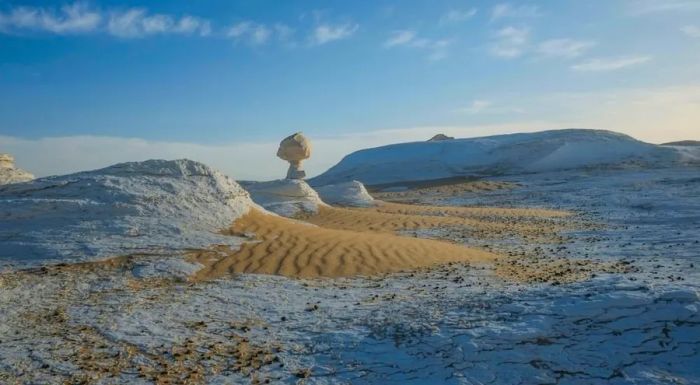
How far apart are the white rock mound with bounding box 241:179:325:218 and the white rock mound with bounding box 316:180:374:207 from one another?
3061mm

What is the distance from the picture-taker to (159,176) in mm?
12141

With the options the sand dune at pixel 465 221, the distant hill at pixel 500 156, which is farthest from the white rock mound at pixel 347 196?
the distant hill at pixel 500 156

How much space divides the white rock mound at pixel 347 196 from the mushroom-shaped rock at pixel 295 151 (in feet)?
7.59

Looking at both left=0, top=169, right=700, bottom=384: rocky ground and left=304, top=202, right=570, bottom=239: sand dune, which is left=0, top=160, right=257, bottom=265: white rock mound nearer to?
left=0, top=169, right=700, bottom=384: rocky ground

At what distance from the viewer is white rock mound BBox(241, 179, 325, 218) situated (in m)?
17.9

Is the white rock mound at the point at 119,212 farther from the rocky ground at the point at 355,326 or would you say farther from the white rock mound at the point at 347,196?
the white rock mound at the point at 347,196

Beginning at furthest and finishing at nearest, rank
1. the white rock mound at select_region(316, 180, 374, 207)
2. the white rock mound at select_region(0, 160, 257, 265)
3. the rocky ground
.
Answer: the white rock mound at select_region(316, 180, 374, 207) → the white rock mound at select_region(0, 160, 257, 265) → the rocky ground

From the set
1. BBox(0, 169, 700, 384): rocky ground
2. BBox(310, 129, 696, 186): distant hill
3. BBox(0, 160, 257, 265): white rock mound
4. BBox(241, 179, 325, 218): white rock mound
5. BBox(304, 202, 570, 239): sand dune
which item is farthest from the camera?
BBox(310, 129, 696, 186): distant hill

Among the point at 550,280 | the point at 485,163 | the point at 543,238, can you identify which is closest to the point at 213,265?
the point at 550,280

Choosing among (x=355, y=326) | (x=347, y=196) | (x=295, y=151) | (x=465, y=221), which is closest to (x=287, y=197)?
(x=347, y=196)

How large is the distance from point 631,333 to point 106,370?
14.6ft

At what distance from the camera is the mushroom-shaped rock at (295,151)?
85.7 ft

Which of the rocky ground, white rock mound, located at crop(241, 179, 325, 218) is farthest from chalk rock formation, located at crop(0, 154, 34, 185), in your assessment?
the rocky ground

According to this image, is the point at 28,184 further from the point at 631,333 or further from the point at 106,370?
the point at 631,333
